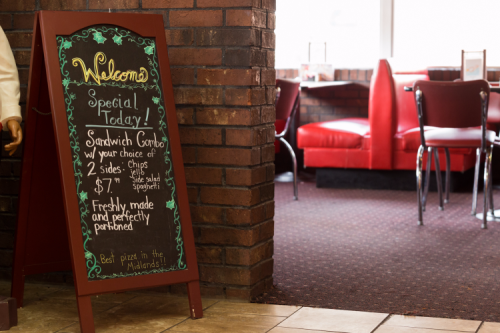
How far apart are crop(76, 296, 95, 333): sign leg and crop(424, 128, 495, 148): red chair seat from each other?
258 centimetres

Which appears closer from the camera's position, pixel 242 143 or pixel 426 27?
pixel 242 143

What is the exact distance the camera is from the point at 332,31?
6.83 m

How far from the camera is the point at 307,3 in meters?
6.89

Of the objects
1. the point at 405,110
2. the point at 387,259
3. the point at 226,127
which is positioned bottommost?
the point at 387,259

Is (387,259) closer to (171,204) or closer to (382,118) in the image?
(171,204)

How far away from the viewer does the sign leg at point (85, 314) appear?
6.88 ft

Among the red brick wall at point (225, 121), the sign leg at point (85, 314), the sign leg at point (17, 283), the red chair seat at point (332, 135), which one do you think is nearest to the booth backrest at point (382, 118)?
the red chair seat at point (332, 135)

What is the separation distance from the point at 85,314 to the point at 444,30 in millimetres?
5273

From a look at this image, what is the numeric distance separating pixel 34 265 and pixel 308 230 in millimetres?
1774

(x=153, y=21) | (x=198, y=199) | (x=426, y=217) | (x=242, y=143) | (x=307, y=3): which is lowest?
(x=426, y=217)

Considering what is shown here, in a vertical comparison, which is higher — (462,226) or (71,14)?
(71,14)

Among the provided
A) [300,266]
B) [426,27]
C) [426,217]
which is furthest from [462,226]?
[426,27]

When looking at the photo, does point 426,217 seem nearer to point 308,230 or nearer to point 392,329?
point 308,230

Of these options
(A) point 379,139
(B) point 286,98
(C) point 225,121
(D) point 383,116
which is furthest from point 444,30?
(C) point 225,121
